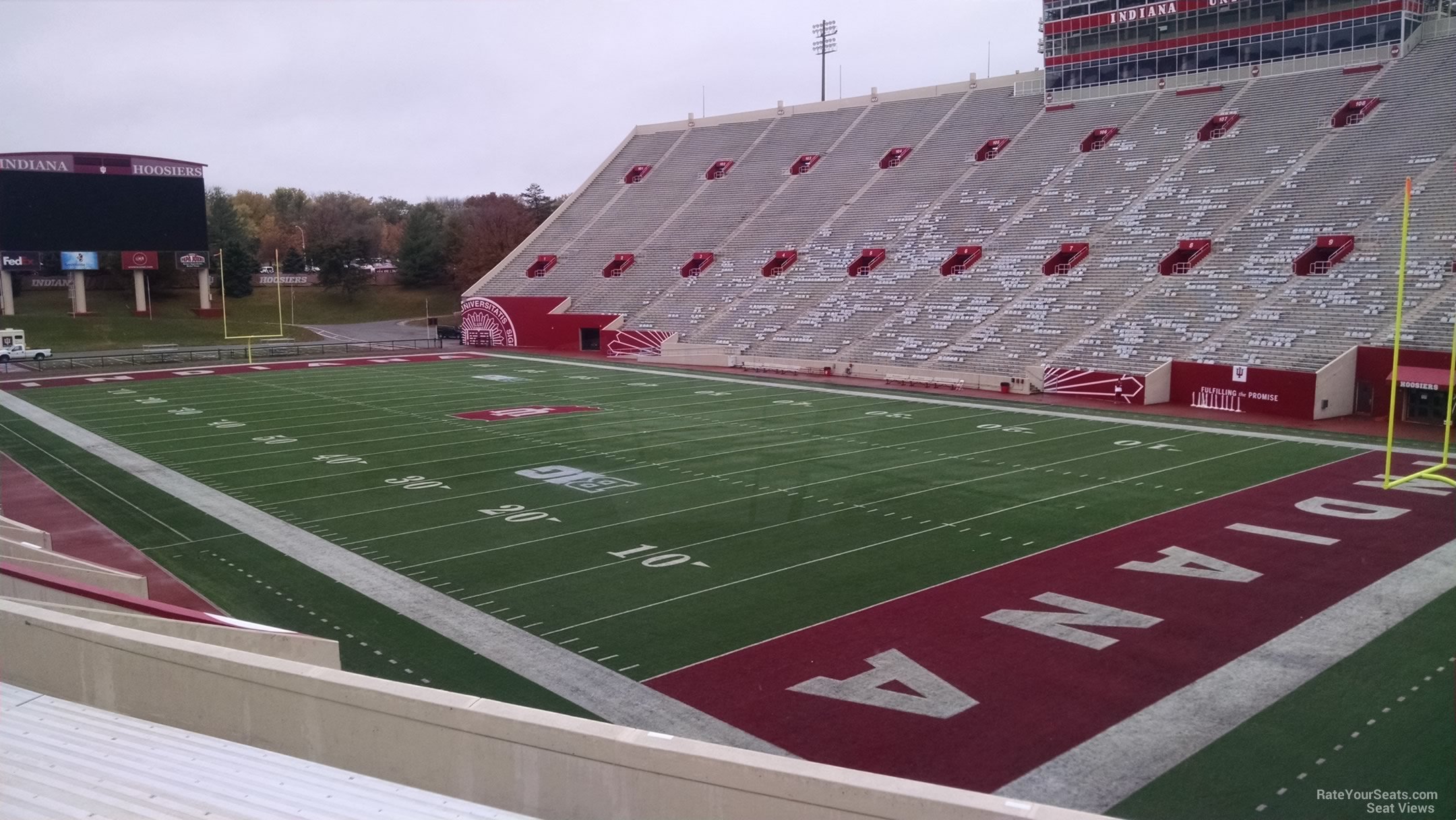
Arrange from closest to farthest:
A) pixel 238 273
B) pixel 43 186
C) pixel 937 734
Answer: pixel 937 734, pixel 43 186, pixel 238 273

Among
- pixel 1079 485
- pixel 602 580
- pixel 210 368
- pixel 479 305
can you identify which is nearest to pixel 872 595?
pixel 602 580

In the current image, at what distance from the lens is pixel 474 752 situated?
15.4 ft

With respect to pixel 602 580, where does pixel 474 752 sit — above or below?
above

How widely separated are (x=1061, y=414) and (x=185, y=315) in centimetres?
4616

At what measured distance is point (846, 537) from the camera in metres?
13.1

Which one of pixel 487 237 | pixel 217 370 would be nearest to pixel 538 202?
pixel 487 237

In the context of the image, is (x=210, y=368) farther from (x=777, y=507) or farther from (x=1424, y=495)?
(x=1424, y=495)

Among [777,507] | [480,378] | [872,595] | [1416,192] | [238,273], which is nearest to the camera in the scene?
[872,595]

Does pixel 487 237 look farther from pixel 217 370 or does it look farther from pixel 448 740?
pixel 448 740

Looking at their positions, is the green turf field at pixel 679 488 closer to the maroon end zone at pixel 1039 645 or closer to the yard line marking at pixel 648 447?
the yard line marking at pixel 648 447

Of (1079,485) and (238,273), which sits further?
(238,273)

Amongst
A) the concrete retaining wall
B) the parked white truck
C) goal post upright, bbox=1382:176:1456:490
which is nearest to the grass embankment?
the parked white truck

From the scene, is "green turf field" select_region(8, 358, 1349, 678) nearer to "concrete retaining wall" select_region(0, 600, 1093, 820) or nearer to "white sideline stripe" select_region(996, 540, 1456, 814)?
"white sideline stripe" select_region(996, 540, 1456, 814)

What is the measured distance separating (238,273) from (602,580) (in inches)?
A: 2274
